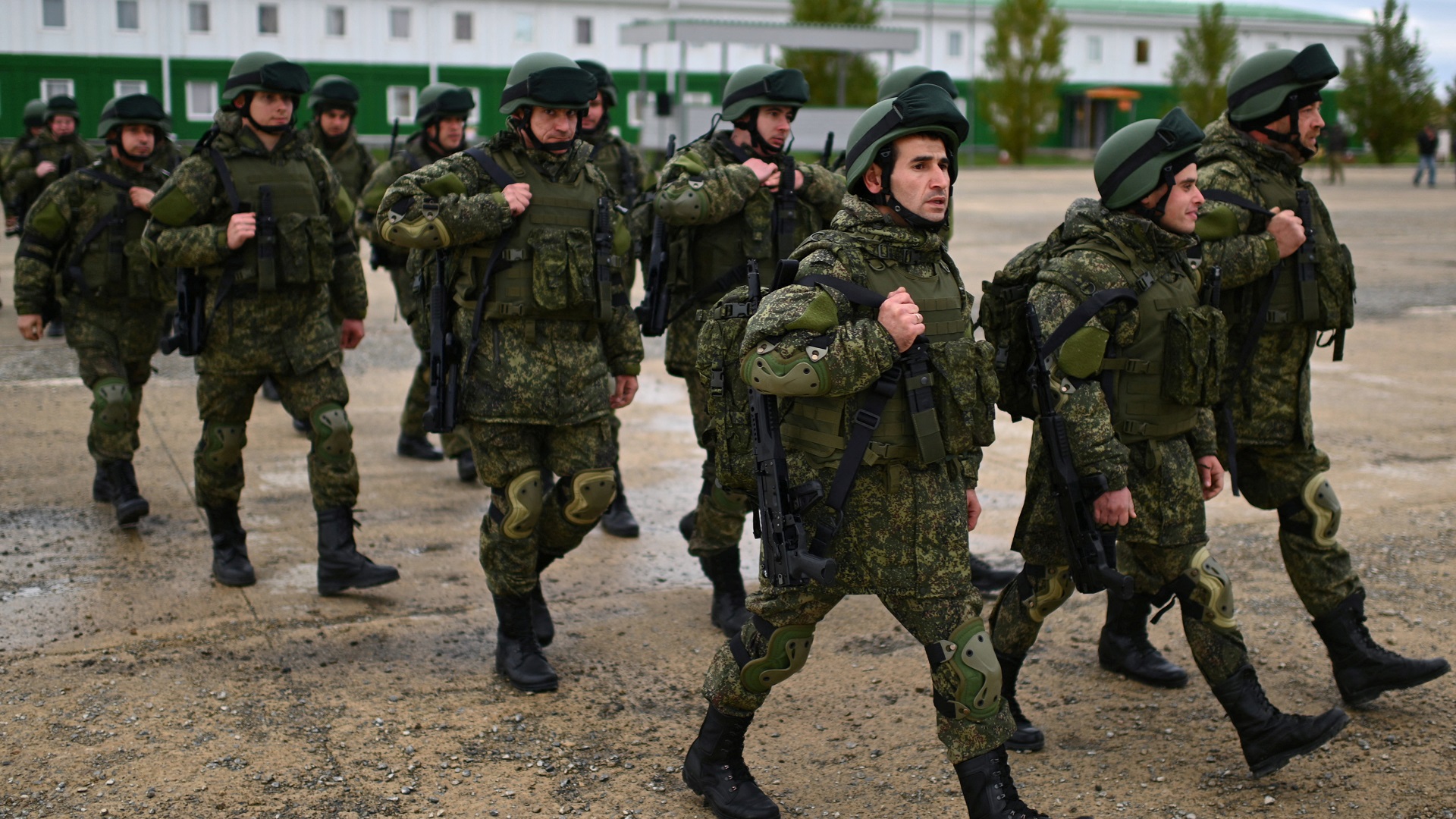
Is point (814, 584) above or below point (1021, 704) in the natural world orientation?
above

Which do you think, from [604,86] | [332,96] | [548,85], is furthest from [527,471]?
[332,96]

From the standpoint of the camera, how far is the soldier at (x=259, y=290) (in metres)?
5.99

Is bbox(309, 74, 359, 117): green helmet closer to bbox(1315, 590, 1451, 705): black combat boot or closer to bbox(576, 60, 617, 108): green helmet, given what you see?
bbox(576, 60, 617, 108): green helmet

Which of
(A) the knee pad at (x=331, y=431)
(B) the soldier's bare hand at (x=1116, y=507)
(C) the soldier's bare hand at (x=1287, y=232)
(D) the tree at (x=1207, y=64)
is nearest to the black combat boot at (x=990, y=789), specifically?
(B) the soldier's bare hand at (x=1116, y=507)

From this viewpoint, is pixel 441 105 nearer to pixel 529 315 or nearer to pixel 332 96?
pixel 332 96

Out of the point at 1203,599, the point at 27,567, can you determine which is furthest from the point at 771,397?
the point at 27,567

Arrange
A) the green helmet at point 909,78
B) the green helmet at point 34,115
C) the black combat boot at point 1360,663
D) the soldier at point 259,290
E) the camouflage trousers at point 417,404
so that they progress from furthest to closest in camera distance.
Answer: the green helmet at point 34,115 → the camouflage trousers at point 417,404 → the green helmet at point 909,78 → the soldier at point 259,290 → the black combat boot at point 1360,663

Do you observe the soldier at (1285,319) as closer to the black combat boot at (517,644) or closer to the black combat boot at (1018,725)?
the black combat boot at (1018,725)

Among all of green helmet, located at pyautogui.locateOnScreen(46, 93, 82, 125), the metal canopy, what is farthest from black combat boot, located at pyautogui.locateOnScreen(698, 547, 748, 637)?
the metal canopy

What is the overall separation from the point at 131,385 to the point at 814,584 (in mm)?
5113

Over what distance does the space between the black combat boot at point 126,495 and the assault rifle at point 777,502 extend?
4338mm

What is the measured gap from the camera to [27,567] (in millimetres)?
6426

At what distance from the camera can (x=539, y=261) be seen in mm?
5141

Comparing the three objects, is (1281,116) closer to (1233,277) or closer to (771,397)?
(1233,277)
